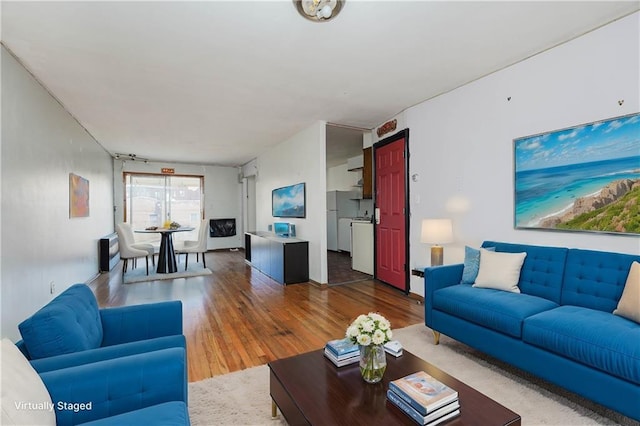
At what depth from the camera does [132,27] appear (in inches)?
92.1

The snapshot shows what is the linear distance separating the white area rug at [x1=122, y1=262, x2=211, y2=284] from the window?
88.2 inches

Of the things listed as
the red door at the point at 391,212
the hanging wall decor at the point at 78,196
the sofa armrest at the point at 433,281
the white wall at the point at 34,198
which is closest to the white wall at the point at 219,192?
the hanging wall decor at the point at 78,196

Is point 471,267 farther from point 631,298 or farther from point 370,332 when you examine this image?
Result: point 370,332

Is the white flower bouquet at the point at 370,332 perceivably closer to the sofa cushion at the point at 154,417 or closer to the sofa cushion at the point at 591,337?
the sofa cushion at the point at 154,417

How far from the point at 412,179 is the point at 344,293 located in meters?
1.90

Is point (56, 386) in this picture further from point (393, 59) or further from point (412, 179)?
point (412, 179)

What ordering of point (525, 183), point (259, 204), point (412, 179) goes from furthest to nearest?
point (259, 204) → point (412, 179) → point (525, 183)

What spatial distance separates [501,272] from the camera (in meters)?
2.58

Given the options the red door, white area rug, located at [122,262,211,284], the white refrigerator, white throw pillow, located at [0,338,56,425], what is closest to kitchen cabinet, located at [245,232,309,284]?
the red door

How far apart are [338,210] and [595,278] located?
6.53 m

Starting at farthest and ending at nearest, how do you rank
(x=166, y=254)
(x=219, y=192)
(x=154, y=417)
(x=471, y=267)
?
1. (x=219, y=192)
2. (x=166, y=254)
3. (x=471, y=267)
4. (x=154, y=417)

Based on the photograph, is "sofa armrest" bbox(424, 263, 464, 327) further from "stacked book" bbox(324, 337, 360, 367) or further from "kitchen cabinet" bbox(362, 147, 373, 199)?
"kitchen cabinet" bbox(362, 147, 373, 199)

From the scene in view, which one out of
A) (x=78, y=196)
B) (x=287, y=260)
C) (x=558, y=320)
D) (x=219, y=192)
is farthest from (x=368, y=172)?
(x=219, y=192)

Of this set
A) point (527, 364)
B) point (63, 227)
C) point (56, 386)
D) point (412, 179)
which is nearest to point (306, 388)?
point (56, 386)
